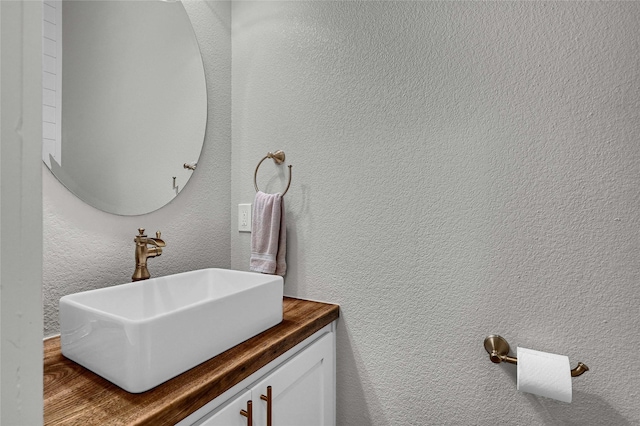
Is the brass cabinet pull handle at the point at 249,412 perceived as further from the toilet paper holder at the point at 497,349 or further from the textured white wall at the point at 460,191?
the toilet paper holder at the point at 497,349

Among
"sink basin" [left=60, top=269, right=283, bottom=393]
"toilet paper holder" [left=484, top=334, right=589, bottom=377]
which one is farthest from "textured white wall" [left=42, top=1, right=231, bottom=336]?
"toilet paper holder" [left=484, top=334, right=589, bottom=377]

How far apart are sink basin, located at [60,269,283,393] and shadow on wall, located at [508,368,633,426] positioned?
29.4 inches

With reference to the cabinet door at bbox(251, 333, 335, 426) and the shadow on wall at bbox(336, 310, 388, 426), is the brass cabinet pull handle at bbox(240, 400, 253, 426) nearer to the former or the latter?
the cabinet door at bbox(251, 333, 335, 426)

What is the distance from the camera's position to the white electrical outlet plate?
4.65ft

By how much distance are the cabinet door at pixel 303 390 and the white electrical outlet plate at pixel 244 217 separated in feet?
1.85

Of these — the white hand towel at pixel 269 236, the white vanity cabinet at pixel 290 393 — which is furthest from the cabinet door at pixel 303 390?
the white hand towel at pixel 269 236

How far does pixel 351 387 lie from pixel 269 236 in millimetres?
609

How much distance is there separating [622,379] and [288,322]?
2.82ft

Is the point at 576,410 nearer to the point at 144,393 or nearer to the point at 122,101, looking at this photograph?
the point at 144,393

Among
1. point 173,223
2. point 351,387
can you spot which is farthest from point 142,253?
point 351,387

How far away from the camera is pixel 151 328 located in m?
0.63

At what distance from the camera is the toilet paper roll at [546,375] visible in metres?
0.79

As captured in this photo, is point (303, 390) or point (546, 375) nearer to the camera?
point (546, 375)

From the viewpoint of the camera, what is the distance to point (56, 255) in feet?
3.03
